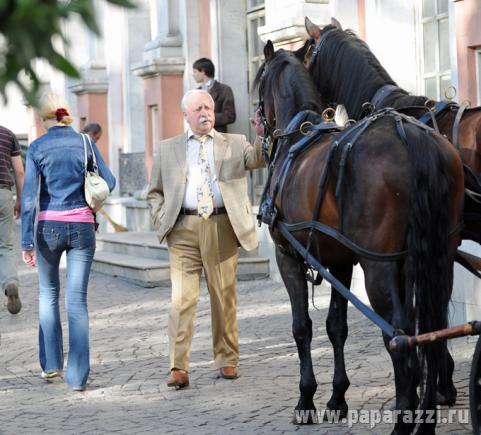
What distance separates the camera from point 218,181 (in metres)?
7.11

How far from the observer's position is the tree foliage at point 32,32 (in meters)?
1.70

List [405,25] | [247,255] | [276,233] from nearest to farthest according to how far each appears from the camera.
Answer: [276,233] → [405,25] → [247,255]

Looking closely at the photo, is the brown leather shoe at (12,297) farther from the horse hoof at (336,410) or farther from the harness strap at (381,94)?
the harness strap at (381,94)

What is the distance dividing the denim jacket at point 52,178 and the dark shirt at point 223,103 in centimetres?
626

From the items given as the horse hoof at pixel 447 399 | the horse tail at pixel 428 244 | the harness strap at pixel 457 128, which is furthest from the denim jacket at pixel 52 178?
the horse tail at pixel 428 244

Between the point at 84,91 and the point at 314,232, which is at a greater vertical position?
the point at 84,91

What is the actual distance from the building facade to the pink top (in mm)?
967

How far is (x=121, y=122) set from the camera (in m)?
19.3

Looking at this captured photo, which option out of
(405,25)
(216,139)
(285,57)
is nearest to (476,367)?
(285,57)

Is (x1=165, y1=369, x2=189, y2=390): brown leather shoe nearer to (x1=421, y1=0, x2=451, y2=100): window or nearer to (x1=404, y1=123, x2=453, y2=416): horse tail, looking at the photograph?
(x1=404, y1=123, x2=453, y2=416): horse tail

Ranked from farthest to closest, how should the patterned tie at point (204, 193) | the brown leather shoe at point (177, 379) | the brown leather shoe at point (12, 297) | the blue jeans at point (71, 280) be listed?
1. the brown leather shoe at point (12, 297)
2. the patterned tie at point (204, 193)
3. the blue jeans at point (71, 280)
4. the brown leather shoe at point (177, 379)

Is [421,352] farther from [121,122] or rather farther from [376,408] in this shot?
[121,122]

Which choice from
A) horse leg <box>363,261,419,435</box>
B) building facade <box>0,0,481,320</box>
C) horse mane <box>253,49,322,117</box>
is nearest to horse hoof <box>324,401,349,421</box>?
horse leg <box>363,261,419,435</box>

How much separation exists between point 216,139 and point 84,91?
13406 millimetres
